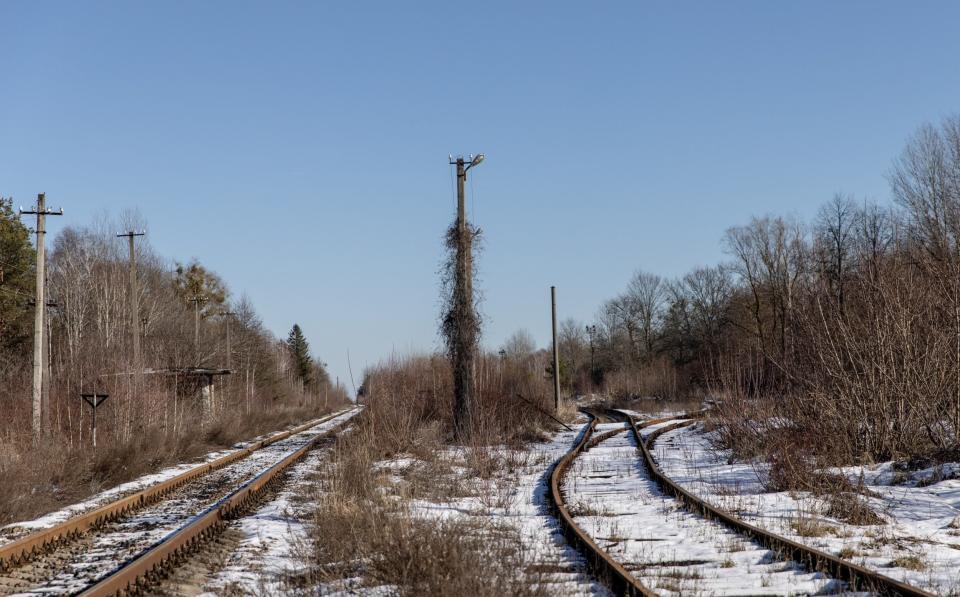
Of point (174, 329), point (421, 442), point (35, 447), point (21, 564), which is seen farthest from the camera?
point (174, 329)

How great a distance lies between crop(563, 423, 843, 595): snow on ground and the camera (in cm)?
618

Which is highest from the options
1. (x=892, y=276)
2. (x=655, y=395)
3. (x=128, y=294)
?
(x=128, y=294)

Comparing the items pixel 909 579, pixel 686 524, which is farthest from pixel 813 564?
pixel 686 524

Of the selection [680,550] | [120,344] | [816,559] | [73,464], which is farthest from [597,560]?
[120,344]

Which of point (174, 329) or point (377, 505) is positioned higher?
point (174, 329)

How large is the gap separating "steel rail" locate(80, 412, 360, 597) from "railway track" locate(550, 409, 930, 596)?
12.7ft

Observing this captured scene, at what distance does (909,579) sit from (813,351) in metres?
8.84

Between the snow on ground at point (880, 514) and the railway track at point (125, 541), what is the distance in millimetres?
6051

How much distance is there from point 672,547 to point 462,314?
1426 centimetres

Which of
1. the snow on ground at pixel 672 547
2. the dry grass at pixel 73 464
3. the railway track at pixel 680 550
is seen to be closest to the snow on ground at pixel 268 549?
the railway track at pixel 680 550

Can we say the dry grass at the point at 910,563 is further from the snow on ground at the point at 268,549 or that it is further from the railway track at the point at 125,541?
the railway track at the point at 125,541

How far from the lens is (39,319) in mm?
21125

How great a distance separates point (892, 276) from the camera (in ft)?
44.1

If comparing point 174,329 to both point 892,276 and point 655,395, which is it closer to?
point 655,395
